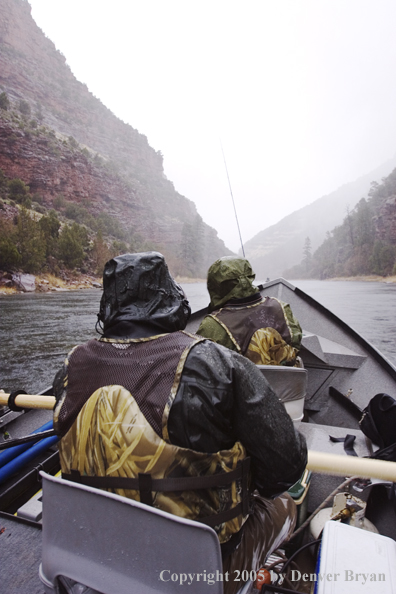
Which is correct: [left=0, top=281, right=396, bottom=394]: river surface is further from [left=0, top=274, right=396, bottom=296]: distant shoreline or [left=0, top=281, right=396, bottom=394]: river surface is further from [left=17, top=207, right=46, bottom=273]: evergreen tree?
[left=17, top=207, right=46, bottom=273]: evergreen tree

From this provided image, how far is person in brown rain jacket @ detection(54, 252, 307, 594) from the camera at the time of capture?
25.7 inches

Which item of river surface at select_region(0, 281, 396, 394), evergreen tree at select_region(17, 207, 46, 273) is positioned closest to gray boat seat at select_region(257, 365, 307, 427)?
river surface at select_region(0, 281, 396, 394)

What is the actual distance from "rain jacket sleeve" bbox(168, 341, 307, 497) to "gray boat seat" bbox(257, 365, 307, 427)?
0.67 m

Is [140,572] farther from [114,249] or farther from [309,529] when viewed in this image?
[114,249]

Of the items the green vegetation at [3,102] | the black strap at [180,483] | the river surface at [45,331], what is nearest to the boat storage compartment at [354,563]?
the black strap at [180,483]

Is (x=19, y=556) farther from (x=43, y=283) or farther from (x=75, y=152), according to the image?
(x=75, y=152)

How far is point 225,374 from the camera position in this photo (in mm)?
693

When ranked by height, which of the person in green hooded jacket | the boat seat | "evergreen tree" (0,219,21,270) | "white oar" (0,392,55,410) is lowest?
"white oar" (0,392,55,410)

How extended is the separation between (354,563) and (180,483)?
583mm

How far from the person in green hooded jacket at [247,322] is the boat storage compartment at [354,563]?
103 centimetres

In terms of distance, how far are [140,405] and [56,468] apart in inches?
53.5

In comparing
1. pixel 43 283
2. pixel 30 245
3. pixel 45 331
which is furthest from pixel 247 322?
pixel 43 283

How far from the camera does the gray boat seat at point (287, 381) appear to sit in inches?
58.9

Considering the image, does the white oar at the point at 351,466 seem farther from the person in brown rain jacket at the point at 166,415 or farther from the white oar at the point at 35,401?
the white oar at the point at 35,401
